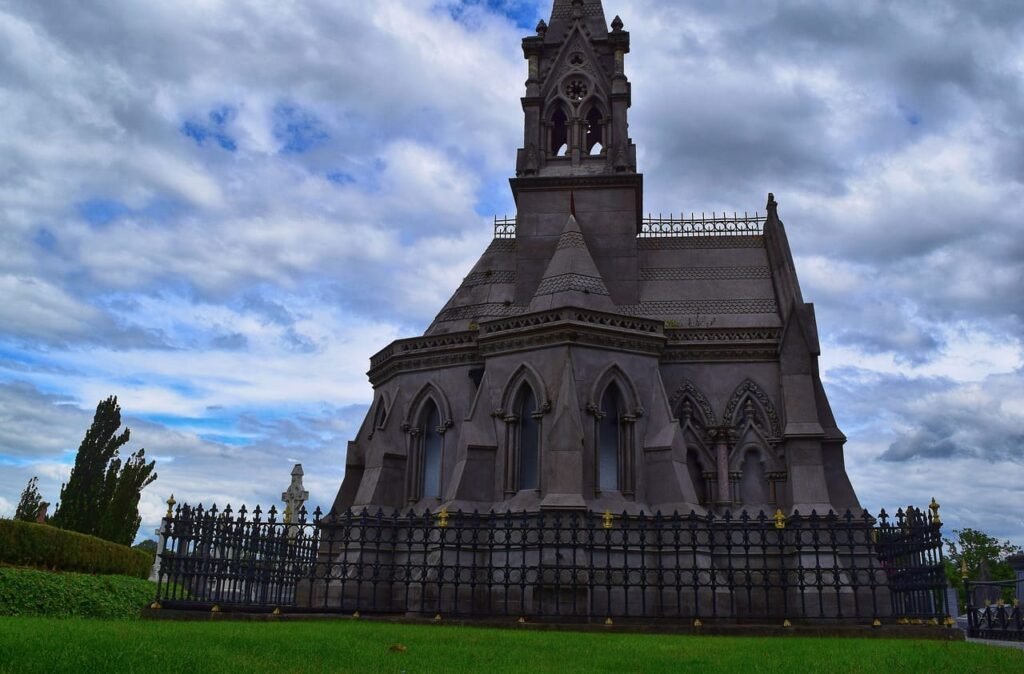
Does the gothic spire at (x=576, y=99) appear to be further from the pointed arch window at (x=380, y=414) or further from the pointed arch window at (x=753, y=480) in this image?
the pointed arch window at (x=753, y=480)

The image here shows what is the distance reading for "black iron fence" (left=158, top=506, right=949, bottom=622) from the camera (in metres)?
16.3

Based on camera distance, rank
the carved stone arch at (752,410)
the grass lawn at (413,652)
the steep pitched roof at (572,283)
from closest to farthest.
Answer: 1. the grass lawn at (413,652)
2. the steep pitched roof at (572,283)
3. the carved stone arch at (752,410)

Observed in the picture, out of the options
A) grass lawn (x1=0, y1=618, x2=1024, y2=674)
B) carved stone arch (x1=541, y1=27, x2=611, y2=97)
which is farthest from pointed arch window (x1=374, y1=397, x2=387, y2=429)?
grass lawn (x1=0, y1=618, x2=1024, y2=674)

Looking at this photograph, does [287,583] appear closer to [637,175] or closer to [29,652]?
[29,652]

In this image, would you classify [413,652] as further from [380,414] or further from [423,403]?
[380,414]

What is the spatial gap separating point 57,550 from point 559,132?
23850mm

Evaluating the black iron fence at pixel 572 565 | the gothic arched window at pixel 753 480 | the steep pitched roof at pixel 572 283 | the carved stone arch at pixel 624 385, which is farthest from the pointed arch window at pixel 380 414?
A: the gothic arched window at pixel 753 480

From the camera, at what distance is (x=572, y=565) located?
55.7 feet

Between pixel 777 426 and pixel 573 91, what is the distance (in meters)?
15.7

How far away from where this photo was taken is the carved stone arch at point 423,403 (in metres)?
26.9

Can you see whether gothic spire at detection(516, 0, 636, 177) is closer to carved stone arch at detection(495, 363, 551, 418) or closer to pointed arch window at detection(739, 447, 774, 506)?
carved stone arch at detection(495, 363, 551, 418)

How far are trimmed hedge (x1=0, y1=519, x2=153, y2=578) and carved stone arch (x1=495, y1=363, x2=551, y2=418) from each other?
1089cm

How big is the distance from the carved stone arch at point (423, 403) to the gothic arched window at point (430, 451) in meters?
0.20

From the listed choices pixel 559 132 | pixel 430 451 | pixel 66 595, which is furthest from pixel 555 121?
pixel 66 595
